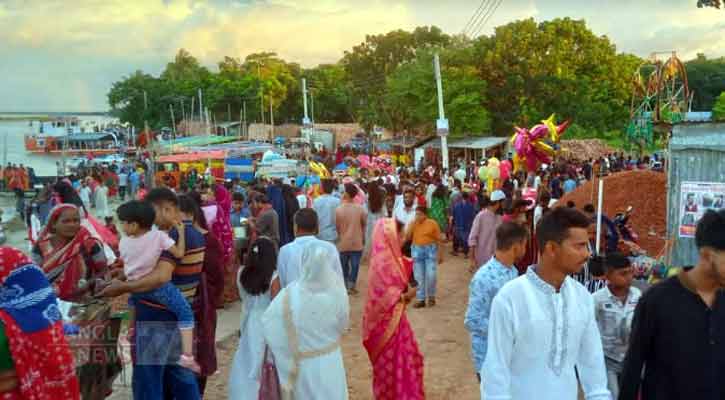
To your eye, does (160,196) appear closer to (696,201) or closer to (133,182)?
(696,201)

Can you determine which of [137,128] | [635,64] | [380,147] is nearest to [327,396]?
[380,147]

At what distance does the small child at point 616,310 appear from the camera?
4523 millimetres

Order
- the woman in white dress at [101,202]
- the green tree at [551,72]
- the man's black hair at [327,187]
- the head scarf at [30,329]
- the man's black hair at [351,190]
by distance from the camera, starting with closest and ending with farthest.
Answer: the head scarf at [30,329] → the man's black hair at [351,190] → the man's black hair at [327,187] → the woman in white dress at [101,202] → the green tree at [551,72]

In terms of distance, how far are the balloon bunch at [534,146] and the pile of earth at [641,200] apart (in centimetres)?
606

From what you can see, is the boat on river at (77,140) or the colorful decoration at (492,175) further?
the boat on river at (77,140)

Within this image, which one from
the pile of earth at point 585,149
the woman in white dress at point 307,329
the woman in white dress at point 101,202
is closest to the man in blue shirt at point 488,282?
the woman in white dress at point 307,329

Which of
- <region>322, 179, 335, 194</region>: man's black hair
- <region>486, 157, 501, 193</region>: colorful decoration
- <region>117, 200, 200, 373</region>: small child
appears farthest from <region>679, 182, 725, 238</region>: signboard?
<region>486, 157, 501, 193</region>: colorful decoration

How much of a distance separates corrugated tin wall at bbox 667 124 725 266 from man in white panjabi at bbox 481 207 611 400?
19.5 feet

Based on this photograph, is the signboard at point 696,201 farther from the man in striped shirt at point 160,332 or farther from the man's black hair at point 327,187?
the man in striped shirt at point 160,332

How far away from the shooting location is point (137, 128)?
73062 millimetres

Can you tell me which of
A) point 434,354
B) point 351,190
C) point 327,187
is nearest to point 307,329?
point 434,354

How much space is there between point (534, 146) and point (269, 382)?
51.0 ft

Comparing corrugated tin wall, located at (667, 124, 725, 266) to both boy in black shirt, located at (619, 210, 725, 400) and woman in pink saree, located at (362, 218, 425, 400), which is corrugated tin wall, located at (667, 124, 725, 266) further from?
boy in black shirt, located at (619, 210, 725, 400)

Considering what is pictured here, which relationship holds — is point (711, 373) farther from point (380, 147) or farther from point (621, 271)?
point (380, 147)
